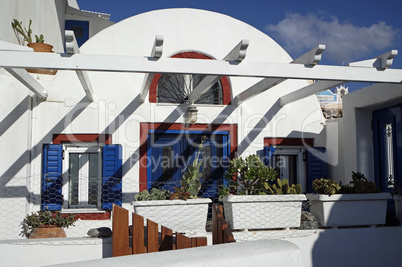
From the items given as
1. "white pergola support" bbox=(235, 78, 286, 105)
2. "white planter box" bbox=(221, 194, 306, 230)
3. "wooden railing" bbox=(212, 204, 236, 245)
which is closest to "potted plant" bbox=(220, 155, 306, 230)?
"white planter box" bbox=(221, 194, 306, 230)

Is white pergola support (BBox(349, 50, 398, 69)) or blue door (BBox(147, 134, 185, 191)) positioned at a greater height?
white pergola support (BBox(349, 50, 398, 69))

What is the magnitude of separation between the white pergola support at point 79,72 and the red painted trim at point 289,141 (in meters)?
3.71

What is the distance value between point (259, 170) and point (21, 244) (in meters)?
3.62

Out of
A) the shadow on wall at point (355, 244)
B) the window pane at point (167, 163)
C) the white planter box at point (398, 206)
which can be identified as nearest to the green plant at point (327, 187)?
the shadow on wall at point (355, 244)

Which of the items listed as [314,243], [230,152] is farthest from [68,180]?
[314,243]

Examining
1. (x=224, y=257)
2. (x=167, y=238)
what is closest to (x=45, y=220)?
(x=167, y=238)

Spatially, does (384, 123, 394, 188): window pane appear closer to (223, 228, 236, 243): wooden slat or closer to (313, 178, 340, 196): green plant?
(313, 178, 340, 196): green plant

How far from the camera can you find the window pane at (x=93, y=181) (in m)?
8.50

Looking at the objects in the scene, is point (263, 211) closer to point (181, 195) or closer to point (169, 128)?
point (181, 195)

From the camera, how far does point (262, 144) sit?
923 cm

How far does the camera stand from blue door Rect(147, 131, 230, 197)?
871 centimetres

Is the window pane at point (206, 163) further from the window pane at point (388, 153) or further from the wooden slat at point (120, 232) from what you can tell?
the wooden slat at point (120, 232)

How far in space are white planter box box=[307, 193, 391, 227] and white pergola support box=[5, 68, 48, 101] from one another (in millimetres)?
4900

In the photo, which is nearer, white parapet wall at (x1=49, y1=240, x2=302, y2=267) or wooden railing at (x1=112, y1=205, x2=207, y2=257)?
white parapet wall at (x1=49, y1=240, x2=302, y2=267)
